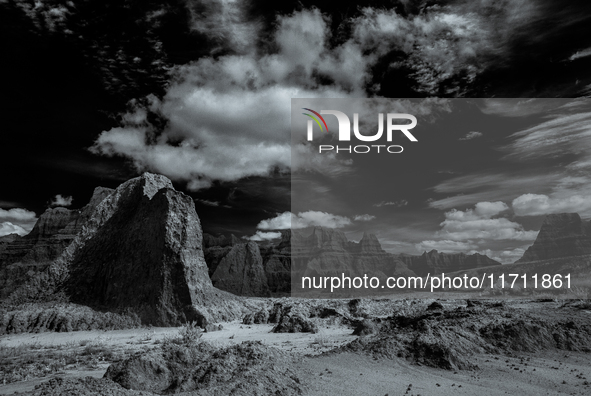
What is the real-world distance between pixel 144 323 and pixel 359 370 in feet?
62.1

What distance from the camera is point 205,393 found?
338 inches

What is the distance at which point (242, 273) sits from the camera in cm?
8644

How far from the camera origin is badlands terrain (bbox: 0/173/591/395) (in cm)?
995

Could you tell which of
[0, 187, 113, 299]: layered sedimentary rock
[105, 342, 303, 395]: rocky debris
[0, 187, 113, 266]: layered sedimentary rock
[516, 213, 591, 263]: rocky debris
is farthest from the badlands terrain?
[516, 213, 591, 263]: rocky debris

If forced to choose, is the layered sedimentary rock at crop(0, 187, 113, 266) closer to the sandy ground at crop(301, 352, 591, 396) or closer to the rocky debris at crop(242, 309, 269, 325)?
the rocky debris at crop(242, 309, 269, 325)

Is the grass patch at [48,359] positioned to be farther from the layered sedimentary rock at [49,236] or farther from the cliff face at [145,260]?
the layered sedimentary rock at [49,236]

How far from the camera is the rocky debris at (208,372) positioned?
9125 millimetres

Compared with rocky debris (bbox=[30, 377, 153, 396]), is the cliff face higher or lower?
higher

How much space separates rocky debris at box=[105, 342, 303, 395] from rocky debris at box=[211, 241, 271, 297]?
73.7 metres

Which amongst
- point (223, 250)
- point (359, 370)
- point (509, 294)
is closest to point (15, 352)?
point (359, 370)

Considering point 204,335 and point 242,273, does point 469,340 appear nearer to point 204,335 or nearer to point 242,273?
point 204,335

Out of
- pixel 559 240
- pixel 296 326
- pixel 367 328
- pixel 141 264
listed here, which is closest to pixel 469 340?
pixel 367 328

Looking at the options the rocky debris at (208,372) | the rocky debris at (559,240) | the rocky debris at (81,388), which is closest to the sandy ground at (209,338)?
the rocky debris at (208,372)

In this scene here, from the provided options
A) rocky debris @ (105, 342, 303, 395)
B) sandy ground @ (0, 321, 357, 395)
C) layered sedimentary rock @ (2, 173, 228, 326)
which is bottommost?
sandy ground @ (0, 321, 357, 395)
